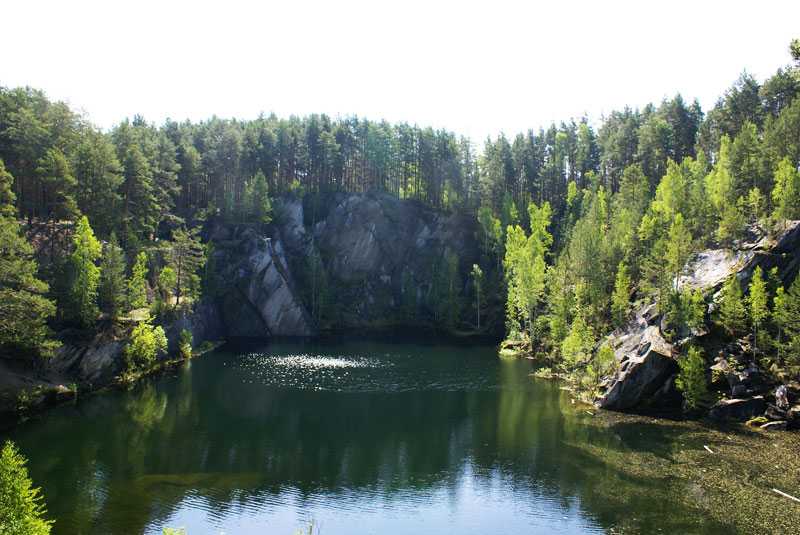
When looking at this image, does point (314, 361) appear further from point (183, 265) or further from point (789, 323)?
point (789, 323)

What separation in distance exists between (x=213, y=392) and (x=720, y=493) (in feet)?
164

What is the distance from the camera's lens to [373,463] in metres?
44.3

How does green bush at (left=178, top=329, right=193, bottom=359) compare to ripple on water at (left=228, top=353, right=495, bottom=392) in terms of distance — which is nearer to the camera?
ripple on water at (left=228, top=353, right=495, bottom=392)

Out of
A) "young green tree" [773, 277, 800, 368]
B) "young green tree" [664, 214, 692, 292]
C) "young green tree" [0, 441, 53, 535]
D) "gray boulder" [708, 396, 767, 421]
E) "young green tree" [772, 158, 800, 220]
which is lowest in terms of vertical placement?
"gray boulder" [708, 396, 767, 421]

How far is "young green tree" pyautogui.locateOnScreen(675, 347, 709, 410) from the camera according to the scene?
54.1 m

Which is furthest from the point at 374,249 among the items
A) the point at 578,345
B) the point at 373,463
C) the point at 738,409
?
the point at 373,463

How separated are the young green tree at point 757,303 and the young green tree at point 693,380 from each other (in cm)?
593

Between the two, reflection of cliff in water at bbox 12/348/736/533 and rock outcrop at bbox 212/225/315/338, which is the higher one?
rock outcrop at bbox 212/225/315/338

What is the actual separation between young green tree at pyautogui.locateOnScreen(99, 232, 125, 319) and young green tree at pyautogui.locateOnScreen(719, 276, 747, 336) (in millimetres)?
64732

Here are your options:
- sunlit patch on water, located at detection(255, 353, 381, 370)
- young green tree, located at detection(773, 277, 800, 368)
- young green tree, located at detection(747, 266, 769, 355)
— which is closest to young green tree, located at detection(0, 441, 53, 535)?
young green tree, located at detection(773, 277, 800, 368)

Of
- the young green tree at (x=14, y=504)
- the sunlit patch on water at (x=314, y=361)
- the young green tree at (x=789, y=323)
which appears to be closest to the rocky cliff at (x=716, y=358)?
the young green tree at (x=789, y=323)

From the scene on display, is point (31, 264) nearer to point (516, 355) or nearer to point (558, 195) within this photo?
point (516, 355)

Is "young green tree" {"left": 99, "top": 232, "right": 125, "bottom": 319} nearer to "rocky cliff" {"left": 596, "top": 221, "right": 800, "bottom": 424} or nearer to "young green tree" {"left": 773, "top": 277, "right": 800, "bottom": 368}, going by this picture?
"rocky cliff" {"left": 596, "top": 221, "right": 800, "bottom": 424}

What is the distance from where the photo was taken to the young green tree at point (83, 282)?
6103 centimetres
